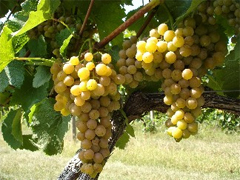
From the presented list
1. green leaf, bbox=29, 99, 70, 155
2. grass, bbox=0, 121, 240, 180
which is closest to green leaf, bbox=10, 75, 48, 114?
green leaf, bbox=29, 99, 70, 155

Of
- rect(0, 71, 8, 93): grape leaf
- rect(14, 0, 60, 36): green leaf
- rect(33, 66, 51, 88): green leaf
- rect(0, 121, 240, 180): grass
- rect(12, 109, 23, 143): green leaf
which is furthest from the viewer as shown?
rect(0, 121, 240, 180): grass

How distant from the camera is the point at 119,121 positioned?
1.25m

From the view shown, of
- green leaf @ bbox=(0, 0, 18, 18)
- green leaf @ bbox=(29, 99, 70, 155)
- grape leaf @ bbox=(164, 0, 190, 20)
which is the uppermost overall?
green leaf @ bbox=(0, 0, 18, 18)

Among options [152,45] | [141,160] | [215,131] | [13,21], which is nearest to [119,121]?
[13,21]

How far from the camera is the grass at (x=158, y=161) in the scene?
6.49 m

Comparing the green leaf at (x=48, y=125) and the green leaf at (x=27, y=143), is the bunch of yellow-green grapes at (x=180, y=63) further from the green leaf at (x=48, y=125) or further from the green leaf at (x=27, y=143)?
the green leaf at (x=27, y=143)

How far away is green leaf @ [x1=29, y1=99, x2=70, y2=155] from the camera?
3.74 ft

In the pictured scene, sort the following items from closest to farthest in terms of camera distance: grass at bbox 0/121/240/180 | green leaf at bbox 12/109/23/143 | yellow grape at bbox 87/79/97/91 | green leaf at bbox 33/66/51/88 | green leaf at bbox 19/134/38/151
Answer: yellow grape at bbox 87/79/97/91
green leaf at bbox 33/66/51/88
green leaf at bbox 12/109/23/143
green leaf at bbox 19/134/38/151
grass at bbox 0/121/240/180

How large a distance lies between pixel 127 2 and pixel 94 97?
2.50 feet

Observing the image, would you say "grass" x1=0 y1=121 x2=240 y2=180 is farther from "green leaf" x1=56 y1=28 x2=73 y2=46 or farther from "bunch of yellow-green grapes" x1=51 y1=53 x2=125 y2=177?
"bunch of yellow-green grapes" x1=51 y1=53 x2=125 y2=177

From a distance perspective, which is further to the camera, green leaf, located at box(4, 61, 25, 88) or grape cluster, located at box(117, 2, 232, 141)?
green leaf, located at box(4, 61, 25, 88)

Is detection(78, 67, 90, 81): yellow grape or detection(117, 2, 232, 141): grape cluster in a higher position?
detection(117, 2, 232, 141): grape cluster

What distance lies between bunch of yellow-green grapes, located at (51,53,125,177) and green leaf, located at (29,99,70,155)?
347mm

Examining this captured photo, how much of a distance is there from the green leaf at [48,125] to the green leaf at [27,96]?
3cm
